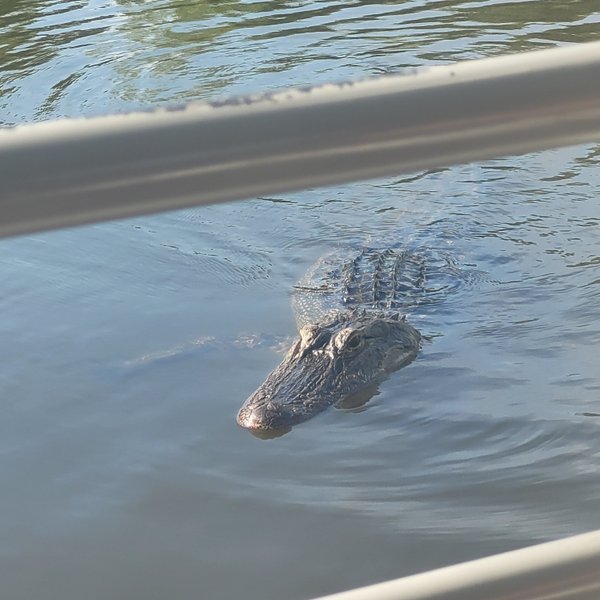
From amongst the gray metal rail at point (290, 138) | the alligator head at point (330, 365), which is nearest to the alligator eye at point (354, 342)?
the alligator head at point (330, 365)

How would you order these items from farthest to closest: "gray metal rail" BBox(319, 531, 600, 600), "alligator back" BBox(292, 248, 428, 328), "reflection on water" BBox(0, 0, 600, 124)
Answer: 1. "reflection on water" BBox(0, 0, 600, 124)
2. "alligator back" BBox(292, 248, 428, 328)
3. "gray metal rail" BBox(319, 531, 600, 600)

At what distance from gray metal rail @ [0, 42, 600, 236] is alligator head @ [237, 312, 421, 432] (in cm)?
381

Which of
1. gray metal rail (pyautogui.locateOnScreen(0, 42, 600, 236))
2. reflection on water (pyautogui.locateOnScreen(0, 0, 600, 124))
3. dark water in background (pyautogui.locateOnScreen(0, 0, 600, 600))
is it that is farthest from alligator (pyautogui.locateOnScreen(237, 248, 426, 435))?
gray metal rail (pyautogui.locateOnScreen(0, 42, 600, 236))

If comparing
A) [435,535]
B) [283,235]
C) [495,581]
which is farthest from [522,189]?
[495,581]

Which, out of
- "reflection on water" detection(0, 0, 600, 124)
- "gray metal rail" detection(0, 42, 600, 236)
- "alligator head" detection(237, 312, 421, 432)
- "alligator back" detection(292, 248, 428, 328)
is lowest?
"alligator back" detection(292, 248, 428, 328)

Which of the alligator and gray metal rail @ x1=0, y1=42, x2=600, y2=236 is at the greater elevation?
gray metal rail @ x1=0, y1=42, x2=600, y2=236

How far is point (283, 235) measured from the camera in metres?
7.43

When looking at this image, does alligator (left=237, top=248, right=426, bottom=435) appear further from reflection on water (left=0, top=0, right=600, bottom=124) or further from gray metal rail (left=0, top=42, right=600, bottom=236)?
gray metal rail (left=0, top=42, right=600, bottom=236)

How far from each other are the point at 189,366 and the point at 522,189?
3.68m

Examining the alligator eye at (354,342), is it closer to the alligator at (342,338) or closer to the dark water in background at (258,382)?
the alligator at (342,338)

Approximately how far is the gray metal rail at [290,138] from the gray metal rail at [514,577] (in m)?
0.35

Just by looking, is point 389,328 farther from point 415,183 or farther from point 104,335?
point 415,183

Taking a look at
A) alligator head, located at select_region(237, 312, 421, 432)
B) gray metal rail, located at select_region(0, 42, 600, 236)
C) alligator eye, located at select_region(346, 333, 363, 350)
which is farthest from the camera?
alligator eye, located at select_region(346, 333, 363, 350)

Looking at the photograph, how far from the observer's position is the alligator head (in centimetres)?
468
